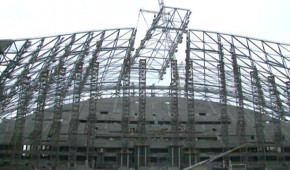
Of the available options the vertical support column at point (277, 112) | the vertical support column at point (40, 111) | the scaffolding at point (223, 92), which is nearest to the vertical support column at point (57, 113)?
the vertical support column at point (40, 111)

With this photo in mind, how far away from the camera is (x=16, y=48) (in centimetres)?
4700

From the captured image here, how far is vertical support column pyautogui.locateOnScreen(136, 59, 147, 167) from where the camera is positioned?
6081 centimetres

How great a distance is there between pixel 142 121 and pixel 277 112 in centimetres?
2509

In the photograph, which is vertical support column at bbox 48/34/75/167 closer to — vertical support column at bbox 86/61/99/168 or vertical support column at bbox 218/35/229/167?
vertical support column at bbox 86/61/99/168

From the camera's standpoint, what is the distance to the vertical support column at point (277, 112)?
6211 centimetres

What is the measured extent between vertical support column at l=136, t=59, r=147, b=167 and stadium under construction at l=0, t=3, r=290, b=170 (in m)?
0.16

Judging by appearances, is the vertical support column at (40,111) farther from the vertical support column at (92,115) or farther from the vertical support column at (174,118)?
the vertical support column at (174,118)

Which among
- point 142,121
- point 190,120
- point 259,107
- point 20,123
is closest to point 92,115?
point 142,121

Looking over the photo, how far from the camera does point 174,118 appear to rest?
6288cm

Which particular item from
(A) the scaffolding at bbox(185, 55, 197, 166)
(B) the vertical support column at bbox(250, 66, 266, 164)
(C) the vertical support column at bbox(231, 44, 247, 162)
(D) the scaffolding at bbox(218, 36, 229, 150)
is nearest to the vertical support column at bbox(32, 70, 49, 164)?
(A) the scaffolding at bbox(185, 55, 197, 166)

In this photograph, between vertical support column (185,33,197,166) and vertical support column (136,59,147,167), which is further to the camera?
vertical support column (185,33,197,166)

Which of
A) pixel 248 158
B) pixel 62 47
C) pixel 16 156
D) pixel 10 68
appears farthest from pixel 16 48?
pixel 248 158

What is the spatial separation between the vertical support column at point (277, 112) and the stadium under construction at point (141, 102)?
0.21m

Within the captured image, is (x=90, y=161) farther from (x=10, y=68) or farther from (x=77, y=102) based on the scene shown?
(x=10, y=68)
